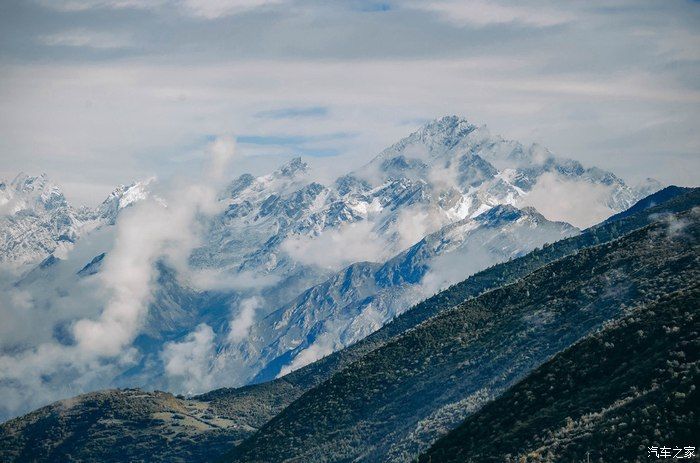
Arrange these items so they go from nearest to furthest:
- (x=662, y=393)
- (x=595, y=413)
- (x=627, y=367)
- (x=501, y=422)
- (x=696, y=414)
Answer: (x=696, y=414) → (x=662, y=393) → (x=595, y=413) → (x=627, y=367) → (x=501, y=422)

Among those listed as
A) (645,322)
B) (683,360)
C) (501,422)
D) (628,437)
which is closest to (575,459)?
(628,437)

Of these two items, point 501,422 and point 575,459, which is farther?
point 501,422

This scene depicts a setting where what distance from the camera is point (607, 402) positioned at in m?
157

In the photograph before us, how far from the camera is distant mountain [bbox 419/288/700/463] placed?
136625 mm

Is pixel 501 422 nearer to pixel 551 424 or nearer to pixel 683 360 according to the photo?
pixel 551 424

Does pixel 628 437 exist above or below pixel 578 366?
above

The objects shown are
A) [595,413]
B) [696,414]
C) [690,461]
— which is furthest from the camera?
[595,413]

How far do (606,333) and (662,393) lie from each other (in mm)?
45825

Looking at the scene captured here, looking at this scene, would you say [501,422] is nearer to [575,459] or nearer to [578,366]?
[578,366]

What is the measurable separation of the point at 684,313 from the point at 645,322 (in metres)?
8.02

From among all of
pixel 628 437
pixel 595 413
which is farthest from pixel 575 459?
pixel 595 413

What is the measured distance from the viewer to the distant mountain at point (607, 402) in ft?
448

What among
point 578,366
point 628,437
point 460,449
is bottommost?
point 460,449

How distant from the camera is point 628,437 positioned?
5349 inches
